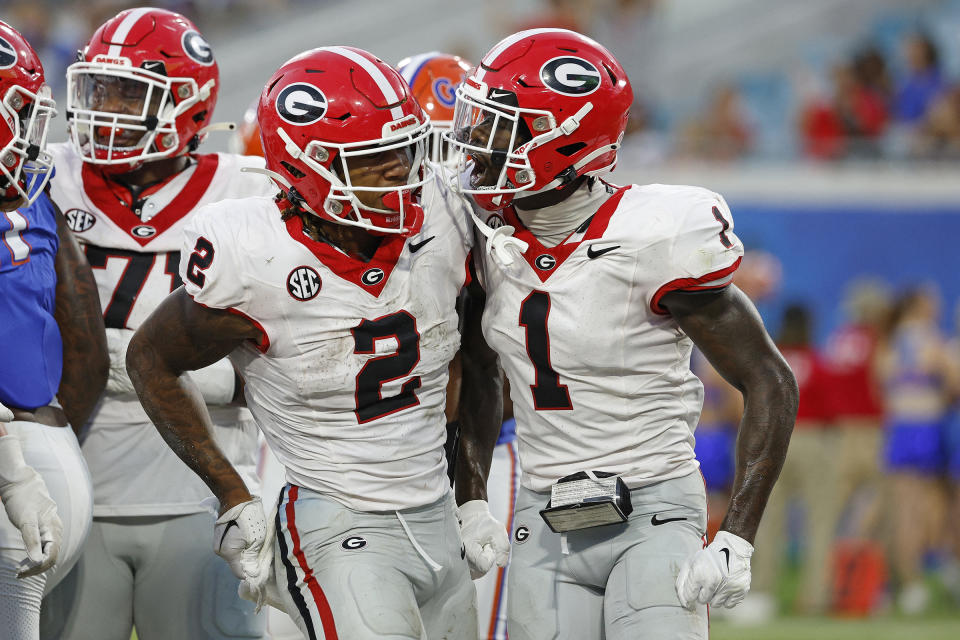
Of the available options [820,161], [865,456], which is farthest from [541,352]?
[820,161]

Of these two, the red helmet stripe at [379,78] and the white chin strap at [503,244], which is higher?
the red helmet stripe at [379,78]

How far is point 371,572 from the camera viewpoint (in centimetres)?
302

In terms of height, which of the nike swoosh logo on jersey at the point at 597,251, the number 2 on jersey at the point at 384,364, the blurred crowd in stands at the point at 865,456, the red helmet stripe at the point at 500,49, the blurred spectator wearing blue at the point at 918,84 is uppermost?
the blurred spectator wearing blue at the point at 918,84

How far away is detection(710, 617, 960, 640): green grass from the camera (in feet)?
24.0

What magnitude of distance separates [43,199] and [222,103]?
834 cm

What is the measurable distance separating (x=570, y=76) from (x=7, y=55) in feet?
4.78

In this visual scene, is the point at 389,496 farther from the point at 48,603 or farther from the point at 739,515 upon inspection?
the point at 48,603

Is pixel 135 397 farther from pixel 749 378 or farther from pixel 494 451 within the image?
pixel 749 378

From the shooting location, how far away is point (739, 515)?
314cm

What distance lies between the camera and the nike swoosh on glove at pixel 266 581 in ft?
10.4


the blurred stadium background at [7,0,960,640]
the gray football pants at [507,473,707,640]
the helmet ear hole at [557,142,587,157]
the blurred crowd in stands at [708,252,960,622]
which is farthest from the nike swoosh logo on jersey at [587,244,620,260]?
the blurred crowd in stands at [708,252,960,622]

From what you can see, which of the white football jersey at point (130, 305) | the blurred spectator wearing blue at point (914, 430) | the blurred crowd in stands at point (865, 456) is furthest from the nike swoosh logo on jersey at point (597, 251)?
the blurred spectator wearing blue at point (914, 430)

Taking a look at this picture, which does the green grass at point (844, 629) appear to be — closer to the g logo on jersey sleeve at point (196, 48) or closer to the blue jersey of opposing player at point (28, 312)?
the g logo on jersey sleeve at point (196, 48)

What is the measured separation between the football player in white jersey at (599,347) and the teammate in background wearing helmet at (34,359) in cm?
112
